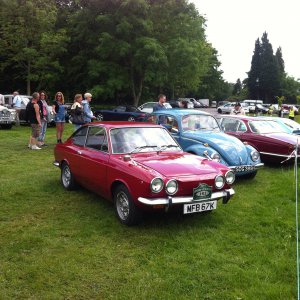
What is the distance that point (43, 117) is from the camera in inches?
502

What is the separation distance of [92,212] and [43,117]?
7.28 metres

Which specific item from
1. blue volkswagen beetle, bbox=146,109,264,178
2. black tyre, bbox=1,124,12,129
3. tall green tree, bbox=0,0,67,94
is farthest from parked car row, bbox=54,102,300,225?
tall green tree, bbox=0,0,67,94

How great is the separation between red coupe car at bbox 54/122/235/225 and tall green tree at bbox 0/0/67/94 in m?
23.6

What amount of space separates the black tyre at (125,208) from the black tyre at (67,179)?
1.84m

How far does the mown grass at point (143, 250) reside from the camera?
153 inches

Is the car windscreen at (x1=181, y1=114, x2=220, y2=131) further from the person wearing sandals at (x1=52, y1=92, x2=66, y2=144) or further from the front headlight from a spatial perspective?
the person wearing sandals at (x1=52, y1=92, x2=66, y2=144)

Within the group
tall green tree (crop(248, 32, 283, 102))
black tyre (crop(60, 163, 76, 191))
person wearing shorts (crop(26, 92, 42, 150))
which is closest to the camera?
black tyre (crop(60, 163, 76, 191))

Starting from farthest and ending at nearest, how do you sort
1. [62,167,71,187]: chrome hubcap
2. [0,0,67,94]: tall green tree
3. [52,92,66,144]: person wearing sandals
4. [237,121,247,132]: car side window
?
[0,0,67,94]: tall green tree
[52,92,66,144]: person wearing sandals
[237,121,247,132]: car side window
[62,167,71,187]: chrome hubcap

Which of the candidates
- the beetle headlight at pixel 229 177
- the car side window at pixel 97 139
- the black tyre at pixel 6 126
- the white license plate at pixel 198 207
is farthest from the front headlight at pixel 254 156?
the black tyre at pixel 6 126

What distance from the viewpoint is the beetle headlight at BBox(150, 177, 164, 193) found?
5.14 m

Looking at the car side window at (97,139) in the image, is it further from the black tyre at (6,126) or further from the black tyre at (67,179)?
the black tyre at (6,126)

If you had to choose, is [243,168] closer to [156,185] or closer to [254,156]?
[254,156]

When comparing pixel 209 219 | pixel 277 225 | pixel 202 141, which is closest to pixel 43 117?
pixel 202 141

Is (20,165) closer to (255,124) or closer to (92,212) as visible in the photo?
(92,212)
